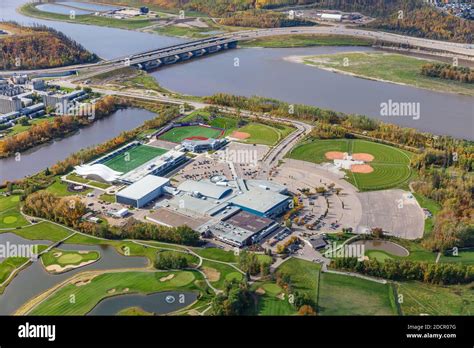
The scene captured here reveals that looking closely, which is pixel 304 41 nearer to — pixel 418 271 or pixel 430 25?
pixel 430 25

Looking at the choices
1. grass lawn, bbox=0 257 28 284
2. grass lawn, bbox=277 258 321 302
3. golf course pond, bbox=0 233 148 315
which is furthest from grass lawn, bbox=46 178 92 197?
grass lawn, bbox=277 258 321 302

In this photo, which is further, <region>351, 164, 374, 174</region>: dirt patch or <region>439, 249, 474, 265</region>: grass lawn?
<region>351, 164, 374, 174</region>: dirt patch

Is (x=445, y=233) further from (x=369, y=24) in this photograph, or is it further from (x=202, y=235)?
(x=369, y=24)

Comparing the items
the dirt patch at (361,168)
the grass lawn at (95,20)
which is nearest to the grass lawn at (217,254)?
the dirt patch at (361,168)

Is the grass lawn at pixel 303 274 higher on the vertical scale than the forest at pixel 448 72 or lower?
lower

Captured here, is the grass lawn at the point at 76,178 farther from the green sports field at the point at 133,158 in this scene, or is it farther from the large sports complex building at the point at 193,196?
the green sports field at the point at 133,158

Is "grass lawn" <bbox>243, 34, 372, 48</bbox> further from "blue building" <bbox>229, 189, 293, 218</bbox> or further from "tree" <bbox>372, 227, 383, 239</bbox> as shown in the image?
"tree" <bbox>372, 227, 383, 239</bbox>
